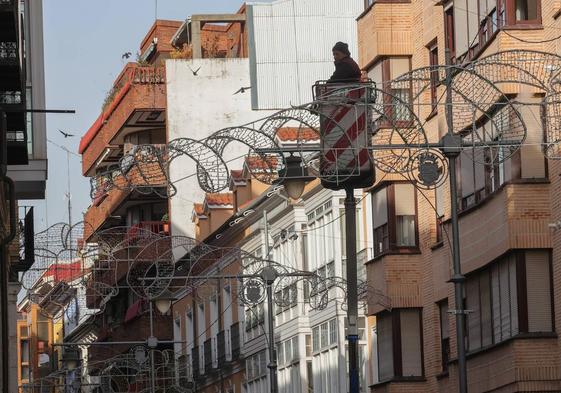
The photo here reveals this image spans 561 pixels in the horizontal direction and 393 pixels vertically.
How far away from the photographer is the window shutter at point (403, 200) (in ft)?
156

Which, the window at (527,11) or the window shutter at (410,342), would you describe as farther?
the window shutter at (410,342)

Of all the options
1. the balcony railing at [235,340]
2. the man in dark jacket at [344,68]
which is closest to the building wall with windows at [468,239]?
the man in dark jacket at [344,68]

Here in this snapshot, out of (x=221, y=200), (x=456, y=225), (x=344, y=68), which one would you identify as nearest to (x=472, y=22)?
(x=344, y=68)

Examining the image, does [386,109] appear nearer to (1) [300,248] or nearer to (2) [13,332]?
(2) [13,332]

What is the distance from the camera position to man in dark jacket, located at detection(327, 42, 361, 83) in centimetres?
2853

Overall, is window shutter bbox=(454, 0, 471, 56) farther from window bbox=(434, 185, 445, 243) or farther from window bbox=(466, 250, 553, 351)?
window bbox=(466, 250, 553, 351)

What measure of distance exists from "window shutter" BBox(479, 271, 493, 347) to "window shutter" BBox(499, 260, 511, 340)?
860 mm

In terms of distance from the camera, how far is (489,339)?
41125 millimetres

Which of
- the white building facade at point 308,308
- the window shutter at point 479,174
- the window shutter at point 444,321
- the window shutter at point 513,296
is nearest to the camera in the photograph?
the window shutter at point 513,296

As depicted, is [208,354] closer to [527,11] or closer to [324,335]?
[324,335]

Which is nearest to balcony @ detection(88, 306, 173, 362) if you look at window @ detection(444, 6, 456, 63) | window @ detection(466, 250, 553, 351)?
window @ detection(444, 6, 456, 63)

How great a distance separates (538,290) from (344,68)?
36.7 feet

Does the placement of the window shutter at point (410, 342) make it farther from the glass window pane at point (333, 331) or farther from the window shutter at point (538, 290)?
the glass window pane at point (333, 331)

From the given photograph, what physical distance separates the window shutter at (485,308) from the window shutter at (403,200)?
594 cm
